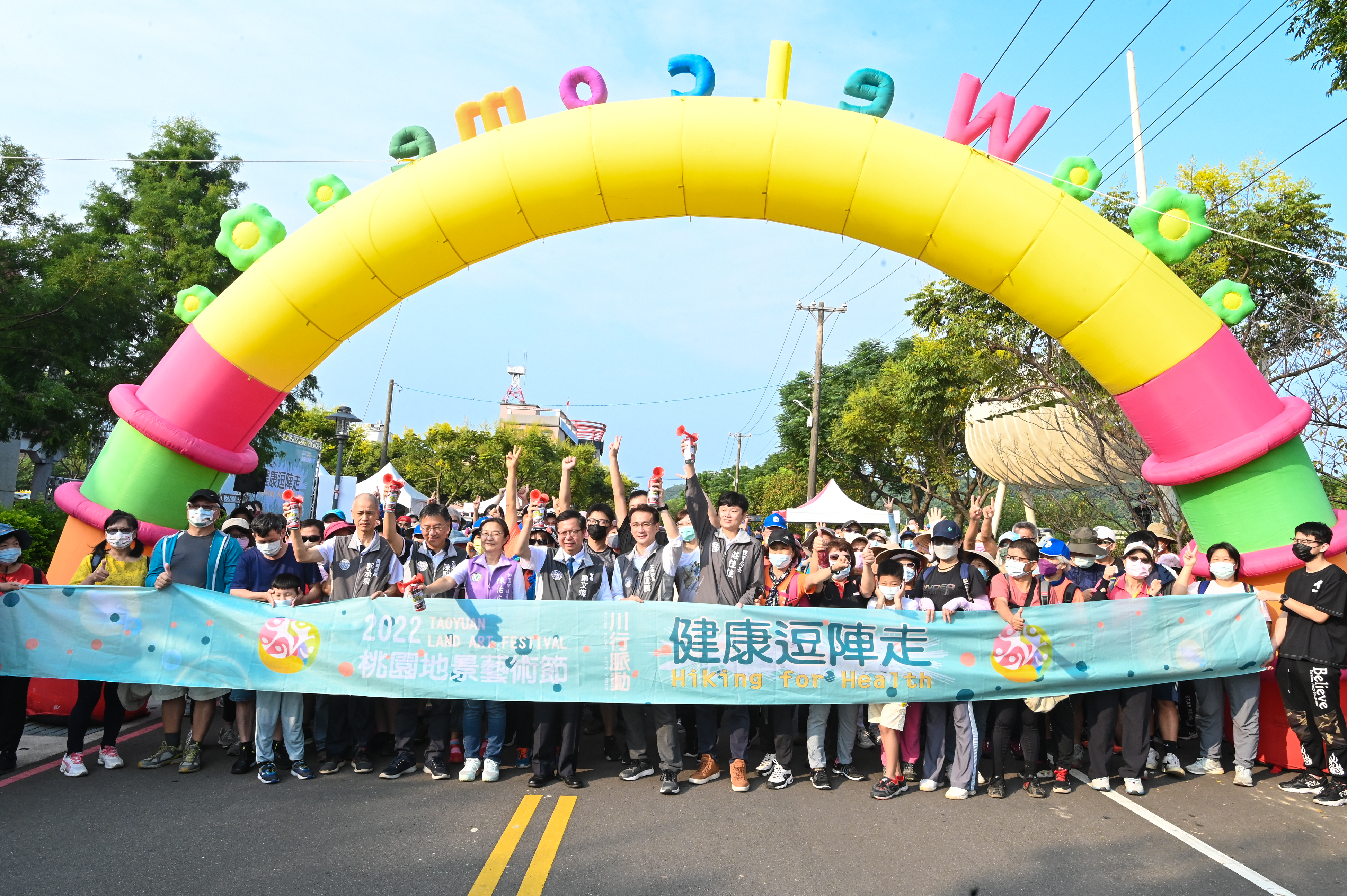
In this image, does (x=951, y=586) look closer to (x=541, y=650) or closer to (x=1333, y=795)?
(x=1333, y=795)

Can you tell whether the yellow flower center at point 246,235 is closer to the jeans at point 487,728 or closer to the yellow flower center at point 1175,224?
the jeans at point 487,728

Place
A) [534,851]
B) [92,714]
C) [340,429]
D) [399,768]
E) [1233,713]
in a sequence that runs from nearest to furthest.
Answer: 1. [534,851]
2. [399,768]
3. [92,714]
4. [1233,713]
5. [340,429]

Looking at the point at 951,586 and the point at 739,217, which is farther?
the point at 739,217

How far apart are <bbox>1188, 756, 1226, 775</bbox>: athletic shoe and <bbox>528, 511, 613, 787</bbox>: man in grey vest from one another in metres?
4.24

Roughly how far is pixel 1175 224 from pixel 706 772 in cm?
543

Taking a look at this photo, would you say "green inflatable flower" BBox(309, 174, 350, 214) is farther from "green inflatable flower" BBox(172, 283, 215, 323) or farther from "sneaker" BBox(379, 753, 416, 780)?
"sneaker" BBox(379, 753, 416, 780)

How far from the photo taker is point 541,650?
18.7 ft

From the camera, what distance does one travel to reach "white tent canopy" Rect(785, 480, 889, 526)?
899 inches

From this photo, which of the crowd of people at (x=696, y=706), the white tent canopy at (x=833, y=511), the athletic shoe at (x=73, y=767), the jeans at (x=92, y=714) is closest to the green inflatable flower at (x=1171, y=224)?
the crowd of people at (x=696, y=706)

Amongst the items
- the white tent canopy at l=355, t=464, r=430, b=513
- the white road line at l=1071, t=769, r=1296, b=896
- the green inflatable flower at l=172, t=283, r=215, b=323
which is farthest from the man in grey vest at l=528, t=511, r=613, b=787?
the white tent canopy at l=355, t=464, r=430, b=513

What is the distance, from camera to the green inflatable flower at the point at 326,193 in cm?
743

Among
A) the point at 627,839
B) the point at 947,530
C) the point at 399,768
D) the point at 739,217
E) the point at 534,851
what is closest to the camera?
the point at 534,851

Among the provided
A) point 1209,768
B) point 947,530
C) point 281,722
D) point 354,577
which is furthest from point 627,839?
point 1209,768

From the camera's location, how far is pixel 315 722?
5879mm
